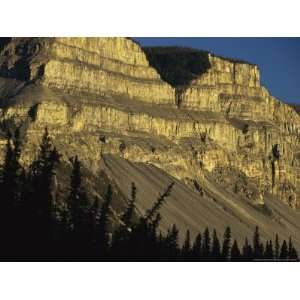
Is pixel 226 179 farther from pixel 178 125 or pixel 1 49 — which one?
pixel 1 49

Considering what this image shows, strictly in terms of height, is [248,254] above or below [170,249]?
above

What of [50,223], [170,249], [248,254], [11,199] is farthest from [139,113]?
[11,199]

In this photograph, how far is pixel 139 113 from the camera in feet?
544

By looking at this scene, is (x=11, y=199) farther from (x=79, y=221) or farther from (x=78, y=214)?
(x=79, y=221)

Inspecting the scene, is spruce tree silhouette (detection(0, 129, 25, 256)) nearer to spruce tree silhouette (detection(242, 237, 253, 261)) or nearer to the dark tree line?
the dark tree line

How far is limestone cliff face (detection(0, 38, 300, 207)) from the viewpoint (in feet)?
472

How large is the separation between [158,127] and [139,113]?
15.5 ft

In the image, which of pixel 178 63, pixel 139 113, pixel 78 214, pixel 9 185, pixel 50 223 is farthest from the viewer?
pixel 178 63

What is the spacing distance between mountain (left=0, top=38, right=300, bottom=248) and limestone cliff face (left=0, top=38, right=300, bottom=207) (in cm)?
19

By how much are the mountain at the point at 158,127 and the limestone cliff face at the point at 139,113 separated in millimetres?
188

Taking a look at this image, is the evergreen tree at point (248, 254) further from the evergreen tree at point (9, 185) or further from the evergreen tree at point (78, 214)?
the evergreen tree at point (9, 185)

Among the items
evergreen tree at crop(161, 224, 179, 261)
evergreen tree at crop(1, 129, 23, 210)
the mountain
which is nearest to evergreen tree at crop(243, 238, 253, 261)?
evergreen tree at crop(161, 224, 179, 261)
